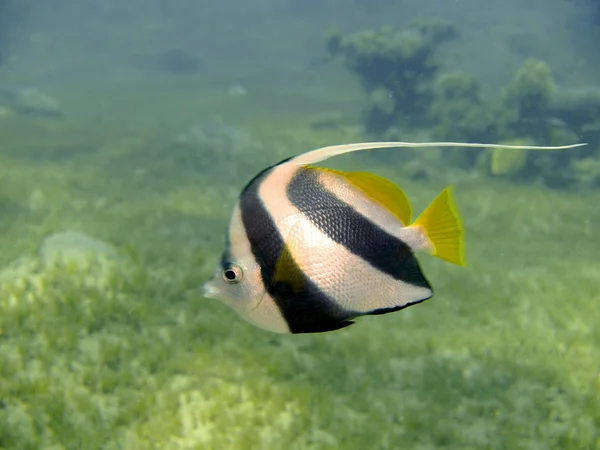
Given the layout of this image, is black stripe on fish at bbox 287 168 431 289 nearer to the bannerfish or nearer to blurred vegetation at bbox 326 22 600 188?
the bannerfish

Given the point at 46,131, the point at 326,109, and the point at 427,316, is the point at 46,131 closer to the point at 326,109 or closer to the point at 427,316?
the point at 326,109

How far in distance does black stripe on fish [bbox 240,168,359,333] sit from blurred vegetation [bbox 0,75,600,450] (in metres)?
1.76

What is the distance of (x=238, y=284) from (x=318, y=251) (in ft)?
0.79

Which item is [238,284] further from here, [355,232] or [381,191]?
[381,191]

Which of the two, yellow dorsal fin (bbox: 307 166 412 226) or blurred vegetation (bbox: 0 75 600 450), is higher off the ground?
yellow dorsal fin (bbox: 307 166 412 226)

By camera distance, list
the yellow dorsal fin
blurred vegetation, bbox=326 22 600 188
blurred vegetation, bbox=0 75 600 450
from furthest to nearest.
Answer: blurred vegetation, bbox=326 22 600 188, blurred vegetation, bbox=0 75 600 450, the yellow dorsal fin

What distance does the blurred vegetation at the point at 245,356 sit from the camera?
9.59 feet

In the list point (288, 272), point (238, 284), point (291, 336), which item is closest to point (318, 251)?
point (288, 272)

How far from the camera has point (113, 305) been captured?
3734 millimetres

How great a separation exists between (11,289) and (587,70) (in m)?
26.6

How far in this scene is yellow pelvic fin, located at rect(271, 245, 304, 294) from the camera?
1.36 metres

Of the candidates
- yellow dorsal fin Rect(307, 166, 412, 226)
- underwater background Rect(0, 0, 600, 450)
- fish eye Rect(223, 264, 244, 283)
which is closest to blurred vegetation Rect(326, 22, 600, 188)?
underwater background Rect(0, 0, 600, 450)

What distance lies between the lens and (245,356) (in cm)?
337

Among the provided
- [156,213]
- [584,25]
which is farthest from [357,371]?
[584,25]
